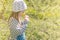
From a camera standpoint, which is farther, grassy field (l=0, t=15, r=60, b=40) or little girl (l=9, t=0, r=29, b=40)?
grassy field (l=0, t=15, r=60, b=40)

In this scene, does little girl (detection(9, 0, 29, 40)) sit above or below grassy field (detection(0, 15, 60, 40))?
below

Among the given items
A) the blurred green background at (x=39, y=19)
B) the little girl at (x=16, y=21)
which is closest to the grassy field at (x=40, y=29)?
the blurred green background at (x=39, y=19)

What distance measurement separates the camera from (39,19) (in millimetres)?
4227

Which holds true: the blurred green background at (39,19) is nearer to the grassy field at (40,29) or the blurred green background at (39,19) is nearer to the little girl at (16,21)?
the grassy field at (40,29)

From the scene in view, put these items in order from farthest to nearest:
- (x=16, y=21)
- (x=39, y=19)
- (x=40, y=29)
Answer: (x=39, y=19)
(x=40, y=29)
(x=16, y=21)

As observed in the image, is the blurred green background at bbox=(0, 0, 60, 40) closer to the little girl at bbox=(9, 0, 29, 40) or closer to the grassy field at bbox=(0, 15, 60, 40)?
the grassy field at bbox=(0, 15, 60, 40)

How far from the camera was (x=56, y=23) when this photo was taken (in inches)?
165

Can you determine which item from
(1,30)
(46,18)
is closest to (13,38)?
(1,30)

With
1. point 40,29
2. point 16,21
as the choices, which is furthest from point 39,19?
point 16,21

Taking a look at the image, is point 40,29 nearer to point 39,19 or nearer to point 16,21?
point 39,19

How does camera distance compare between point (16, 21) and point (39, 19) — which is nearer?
point (16, 21)

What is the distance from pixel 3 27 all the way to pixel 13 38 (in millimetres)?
1267

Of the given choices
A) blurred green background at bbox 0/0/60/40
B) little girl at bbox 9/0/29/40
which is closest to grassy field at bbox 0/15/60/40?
blurred green background at bbox 0/0/60/40

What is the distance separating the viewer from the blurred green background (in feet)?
12.5
